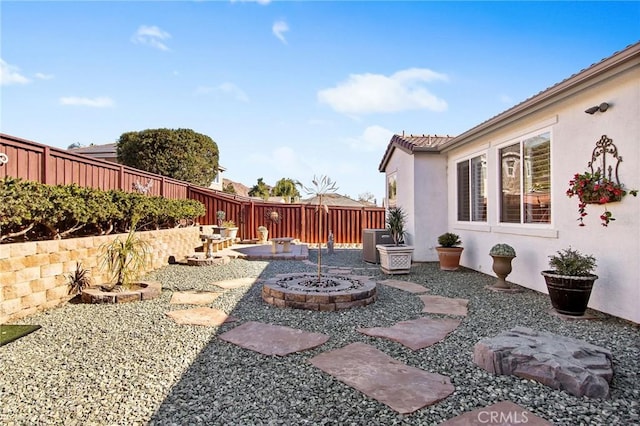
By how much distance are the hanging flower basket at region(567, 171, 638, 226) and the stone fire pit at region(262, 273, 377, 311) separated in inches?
108

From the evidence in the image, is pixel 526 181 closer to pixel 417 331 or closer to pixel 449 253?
pixel 449 253

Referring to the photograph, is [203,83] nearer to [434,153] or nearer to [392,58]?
[392,58]

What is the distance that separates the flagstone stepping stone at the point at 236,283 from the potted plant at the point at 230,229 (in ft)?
18.7

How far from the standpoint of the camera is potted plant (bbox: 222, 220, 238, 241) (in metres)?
11.7

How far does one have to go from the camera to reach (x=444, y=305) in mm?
4547

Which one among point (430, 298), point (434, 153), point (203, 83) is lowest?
point (430, 298)

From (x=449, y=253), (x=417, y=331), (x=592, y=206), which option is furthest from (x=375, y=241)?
(x=417, y=331)

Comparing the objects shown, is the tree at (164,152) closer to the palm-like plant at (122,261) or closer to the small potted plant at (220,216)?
the small potted plant at (220,216)

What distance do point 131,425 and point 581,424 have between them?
2409mm

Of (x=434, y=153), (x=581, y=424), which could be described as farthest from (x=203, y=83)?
(x=581, y=424)

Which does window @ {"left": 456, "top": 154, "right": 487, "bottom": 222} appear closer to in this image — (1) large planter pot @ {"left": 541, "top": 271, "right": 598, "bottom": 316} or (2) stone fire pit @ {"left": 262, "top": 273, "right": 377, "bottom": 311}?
(1) large planter pot @ {"left": 541, "top": 271, "right": 598, "bottom": 316}

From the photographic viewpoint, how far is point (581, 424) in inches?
73.9

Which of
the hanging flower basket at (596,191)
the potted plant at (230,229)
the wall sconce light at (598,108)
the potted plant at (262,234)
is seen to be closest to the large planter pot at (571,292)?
the hanging flower basket at (596,191)

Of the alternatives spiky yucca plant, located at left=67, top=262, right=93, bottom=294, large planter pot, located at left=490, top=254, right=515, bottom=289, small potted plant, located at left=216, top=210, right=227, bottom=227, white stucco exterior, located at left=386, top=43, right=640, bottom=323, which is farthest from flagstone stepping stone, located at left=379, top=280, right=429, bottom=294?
→ small potted plant, located at left=216, top=210, right=227, bottom=227
